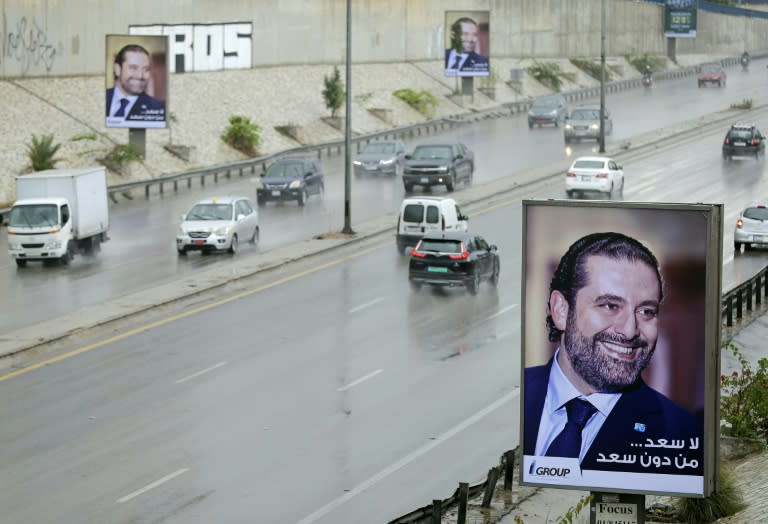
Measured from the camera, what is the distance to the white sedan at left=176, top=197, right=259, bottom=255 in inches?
1713

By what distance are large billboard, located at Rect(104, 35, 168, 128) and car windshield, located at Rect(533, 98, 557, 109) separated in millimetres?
29332

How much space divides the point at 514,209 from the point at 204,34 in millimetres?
33435

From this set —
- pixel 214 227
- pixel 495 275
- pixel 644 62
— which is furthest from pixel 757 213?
pixel 644 62

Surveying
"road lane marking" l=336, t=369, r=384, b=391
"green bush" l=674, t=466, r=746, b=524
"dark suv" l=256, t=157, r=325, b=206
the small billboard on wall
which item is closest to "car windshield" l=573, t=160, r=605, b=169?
"dark suv" l=256, t=157, r=325, b=206

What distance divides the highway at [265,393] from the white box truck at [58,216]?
2.43ft

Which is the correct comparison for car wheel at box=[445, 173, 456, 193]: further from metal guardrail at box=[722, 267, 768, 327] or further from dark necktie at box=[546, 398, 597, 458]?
dark necktie at box=[546, 398, 597, 458]

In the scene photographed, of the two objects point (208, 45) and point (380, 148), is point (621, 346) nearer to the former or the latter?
point (380, 148)

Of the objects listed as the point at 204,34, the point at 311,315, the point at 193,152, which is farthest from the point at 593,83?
the point at 311,315

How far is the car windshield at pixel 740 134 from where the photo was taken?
68375 millimetres

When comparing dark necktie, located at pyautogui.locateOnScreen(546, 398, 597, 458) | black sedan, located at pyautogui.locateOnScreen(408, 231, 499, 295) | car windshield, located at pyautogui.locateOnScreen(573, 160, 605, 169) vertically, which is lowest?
black sedan, located at pyautogui.locateOnScreen(408, 231, 499, 295)

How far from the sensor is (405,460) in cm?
2292

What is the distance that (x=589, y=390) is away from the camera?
1438 cm

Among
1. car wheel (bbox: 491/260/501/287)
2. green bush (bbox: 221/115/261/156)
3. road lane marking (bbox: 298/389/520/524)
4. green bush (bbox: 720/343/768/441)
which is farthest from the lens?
green bush (bbox: 221/115/261/156)

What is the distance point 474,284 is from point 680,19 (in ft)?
347
